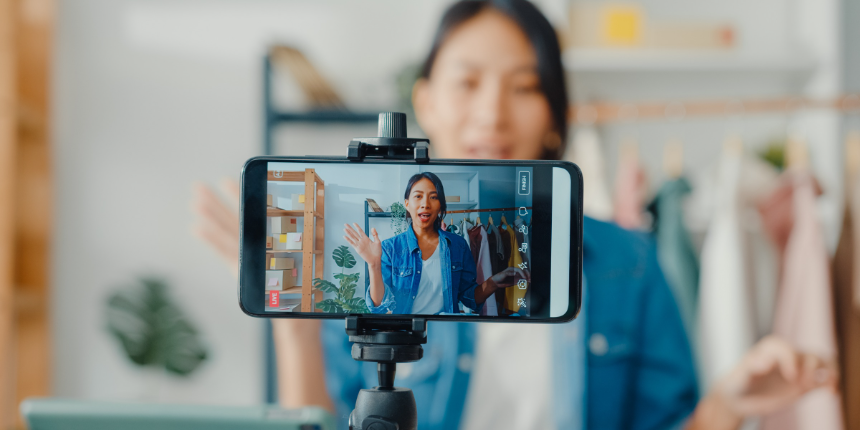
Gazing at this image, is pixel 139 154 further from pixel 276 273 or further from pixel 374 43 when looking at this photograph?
pixel 276 273

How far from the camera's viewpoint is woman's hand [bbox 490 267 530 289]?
→ 13.8 inches

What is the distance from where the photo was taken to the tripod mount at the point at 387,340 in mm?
319

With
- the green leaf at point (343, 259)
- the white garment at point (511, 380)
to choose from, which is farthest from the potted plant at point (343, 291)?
the white garment at point (511, 380)

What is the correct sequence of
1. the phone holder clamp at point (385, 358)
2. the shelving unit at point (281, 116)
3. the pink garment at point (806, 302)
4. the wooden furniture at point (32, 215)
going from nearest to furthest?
the phone holder clamp at point (385, 358), the pink garment at point (806, 302), the shelving unit at point (281, 116), the wooden furniture at point (32, 215)

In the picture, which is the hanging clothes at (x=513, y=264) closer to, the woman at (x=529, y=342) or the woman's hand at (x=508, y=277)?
the woman's hand at (x=508, y=277)

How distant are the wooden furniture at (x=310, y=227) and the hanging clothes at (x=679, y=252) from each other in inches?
34.2

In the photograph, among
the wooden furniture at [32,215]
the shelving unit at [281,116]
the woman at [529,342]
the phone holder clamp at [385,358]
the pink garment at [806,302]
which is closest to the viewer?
the phone holder clamp at [385,358]

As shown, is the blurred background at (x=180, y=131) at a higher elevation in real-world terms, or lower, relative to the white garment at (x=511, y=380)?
higher

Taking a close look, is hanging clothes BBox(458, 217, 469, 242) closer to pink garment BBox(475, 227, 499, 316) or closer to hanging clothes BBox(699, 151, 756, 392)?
pink garment BBox(475, 227, 499, 316)

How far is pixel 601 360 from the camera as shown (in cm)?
81

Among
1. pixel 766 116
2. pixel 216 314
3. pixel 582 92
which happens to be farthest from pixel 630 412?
pixel 216 314

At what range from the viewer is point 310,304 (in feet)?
1.11

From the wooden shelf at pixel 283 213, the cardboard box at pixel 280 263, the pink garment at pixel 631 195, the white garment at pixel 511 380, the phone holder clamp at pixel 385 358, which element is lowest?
the white garment at pixel 511 380

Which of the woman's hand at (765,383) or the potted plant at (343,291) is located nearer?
the potted plant at (343,291)
